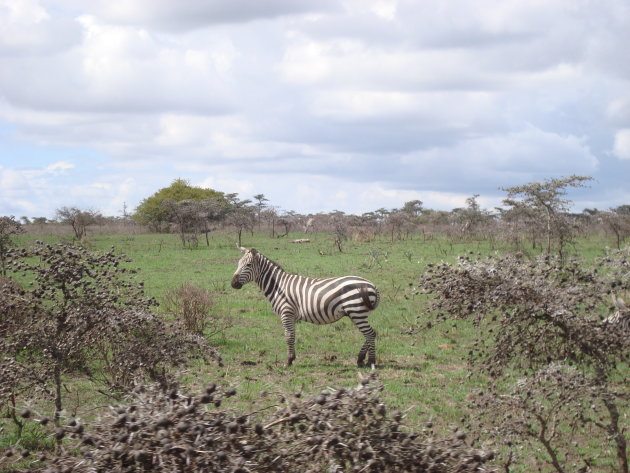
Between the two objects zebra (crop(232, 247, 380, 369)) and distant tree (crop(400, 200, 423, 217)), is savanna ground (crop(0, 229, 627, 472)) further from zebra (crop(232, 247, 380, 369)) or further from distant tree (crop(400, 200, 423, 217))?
distant tree (crop(400, 200, 423, 217))

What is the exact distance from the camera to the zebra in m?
11.1

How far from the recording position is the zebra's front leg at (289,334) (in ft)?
36.8

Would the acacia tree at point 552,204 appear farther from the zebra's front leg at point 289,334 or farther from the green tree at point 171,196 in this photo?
the green tree at point 171,196

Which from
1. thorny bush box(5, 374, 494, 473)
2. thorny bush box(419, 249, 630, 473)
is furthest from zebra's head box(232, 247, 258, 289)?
thorny bush box(5, 374, 494, 473)

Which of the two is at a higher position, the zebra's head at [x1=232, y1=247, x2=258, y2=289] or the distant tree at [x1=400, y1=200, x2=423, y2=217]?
the distant tree at [x1=400, y1=200, x2=423, y2=217]

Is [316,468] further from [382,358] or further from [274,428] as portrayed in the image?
[382,358]

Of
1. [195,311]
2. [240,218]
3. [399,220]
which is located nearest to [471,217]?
[399,220]

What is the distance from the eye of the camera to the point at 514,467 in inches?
272

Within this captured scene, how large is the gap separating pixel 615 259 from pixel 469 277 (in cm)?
154

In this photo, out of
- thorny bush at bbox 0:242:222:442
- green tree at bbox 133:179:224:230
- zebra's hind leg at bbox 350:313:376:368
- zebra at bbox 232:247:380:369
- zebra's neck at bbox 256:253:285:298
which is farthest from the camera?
green tree at bbox 133:179:224:230

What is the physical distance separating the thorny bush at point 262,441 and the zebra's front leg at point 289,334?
8.16 m

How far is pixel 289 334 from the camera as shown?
1136cm

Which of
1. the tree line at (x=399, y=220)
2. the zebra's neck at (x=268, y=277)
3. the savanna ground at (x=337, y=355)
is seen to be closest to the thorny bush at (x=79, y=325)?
the savanna ground at (x=337, y=355)

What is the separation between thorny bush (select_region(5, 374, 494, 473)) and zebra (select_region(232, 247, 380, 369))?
799 centimetres
